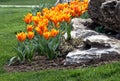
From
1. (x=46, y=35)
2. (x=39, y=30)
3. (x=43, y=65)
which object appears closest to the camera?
(x=43, y=65)

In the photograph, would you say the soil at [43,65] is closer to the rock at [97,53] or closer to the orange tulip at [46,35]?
the rock at [97,53]

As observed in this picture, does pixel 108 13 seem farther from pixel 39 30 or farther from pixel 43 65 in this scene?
pixel 43 65

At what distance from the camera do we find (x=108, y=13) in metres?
8.09

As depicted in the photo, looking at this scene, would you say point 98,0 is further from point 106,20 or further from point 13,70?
point 13,70

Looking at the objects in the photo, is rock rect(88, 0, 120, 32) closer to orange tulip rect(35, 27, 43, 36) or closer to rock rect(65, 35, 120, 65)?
rock rect(65, 35, 120, 65)

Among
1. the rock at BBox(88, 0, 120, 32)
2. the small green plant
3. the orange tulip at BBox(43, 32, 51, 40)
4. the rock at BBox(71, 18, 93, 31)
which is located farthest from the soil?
the rock at BBox(71, 18, 93, 31)

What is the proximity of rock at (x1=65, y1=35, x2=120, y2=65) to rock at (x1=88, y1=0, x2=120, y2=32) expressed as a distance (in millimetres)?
519

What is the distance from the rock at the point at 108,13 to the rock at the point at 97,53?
1.70ft

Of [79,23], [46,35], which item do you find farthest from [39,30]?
[79,23]

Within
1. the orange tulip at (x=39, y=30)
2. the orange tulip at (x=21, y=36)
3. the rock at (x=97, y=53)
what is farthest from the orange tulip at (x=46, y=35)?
the rock at (x=97, y=53)

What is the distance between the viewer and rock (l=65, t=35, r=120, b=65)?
285 inches

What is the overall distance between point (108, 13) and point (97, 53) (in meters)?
1.17

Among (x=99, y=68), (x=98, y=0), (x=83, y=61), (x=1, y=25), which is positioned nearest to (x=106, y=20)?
(x=98, y=0)

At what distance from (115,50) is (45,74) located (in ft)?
4.53
